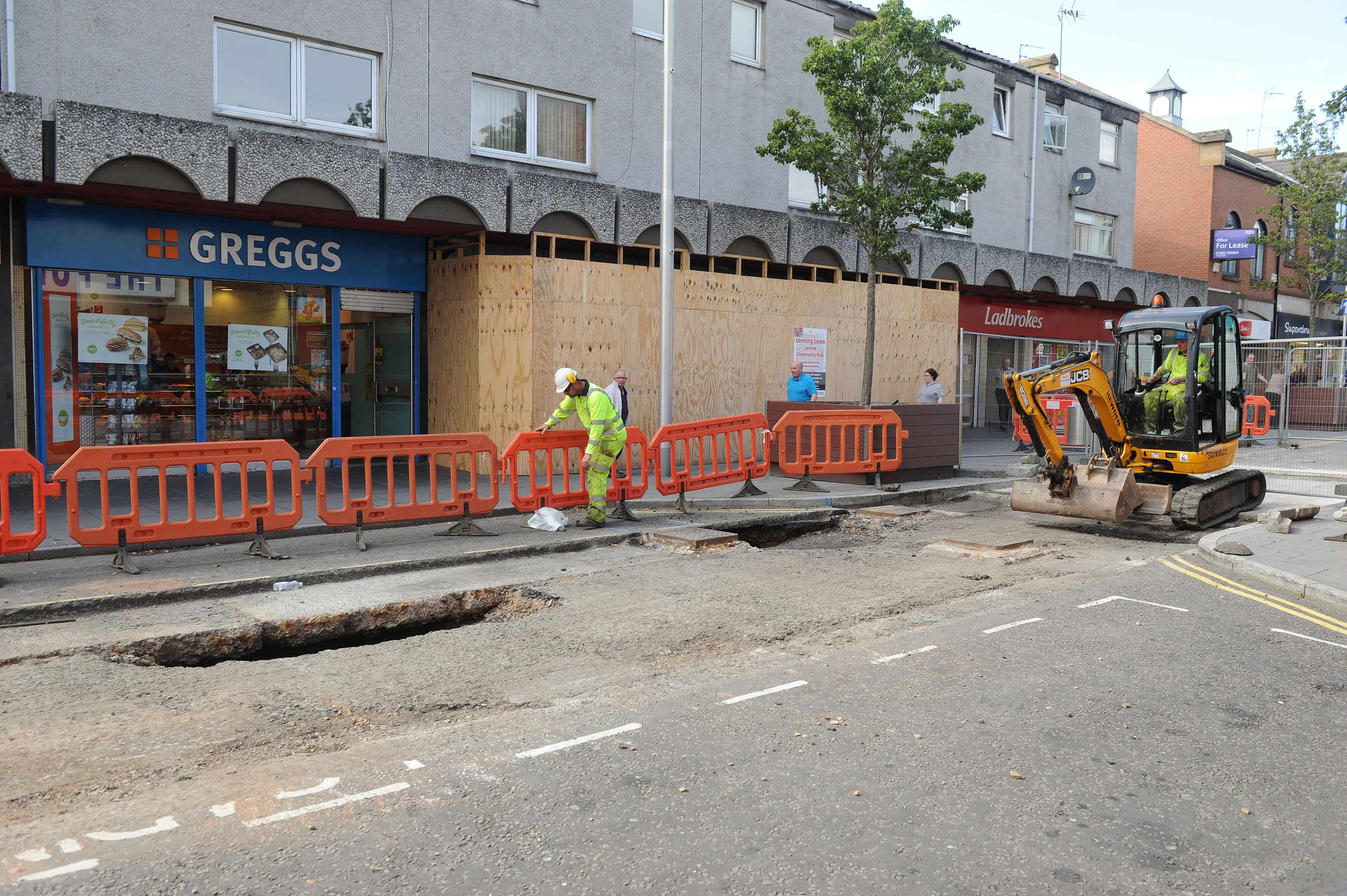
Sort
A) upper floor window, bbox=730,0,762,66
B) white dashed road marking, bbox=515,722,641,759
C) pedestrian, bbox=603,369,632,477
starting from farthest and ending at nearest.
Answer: upper floor window, bbox=730,0,762,66 → pedestrian, bbox=603,369,632,477 → white dashed road marking, bbox=515,722,641,759

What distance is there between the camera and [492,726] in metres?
5.17

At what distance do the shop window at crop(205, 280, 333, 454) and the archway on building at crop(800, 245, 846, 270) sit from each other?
8.96 meters

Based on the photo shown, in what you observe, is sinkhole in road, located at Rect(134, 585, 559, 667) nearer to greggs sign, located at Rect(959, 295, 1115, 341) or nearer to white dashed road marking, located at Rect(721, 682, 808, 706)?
white dashed road marking, located at Rect(721, 682, 808, 706)

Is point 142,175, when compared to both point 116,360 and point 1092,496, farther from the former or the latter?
point 1092,496

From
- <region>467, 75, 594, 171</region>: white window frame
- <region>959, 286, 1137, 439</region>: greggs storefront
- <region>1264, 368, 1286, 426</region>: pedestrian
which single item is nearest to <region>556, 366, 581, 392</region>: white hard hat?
<region>467, 75, 594, 171</region>: white window frame

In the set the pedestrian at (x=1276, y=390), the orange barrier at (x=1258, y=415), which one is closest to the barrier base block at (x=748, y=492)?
the pedestrian at (x=1276, y=390)

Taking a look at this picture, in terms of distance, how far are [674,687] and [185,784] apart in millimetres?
2628

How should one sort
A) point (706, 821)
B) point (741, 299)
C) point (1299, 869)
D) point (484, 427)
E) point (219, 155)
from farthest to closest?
point (741, 299), point (484, 427), point (219, 155), point (706, 821), point (1299, 869)

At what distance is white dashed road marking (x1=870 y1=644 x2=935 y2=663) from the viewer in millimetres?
6351

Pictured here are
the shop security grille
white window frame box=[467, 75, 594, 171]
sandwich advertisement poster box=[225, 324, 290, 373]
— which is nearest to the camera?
sandwich advertisement poster box=[225, 324, 290, 373]

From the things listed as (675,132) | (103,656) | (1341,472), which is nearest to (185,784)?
(103,656)

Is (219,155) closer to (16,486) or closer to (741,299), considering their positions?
(16,486)

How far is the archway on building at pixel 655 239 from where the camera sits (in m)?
16.2

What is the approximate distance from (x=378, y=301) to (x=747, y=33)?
907 cm
